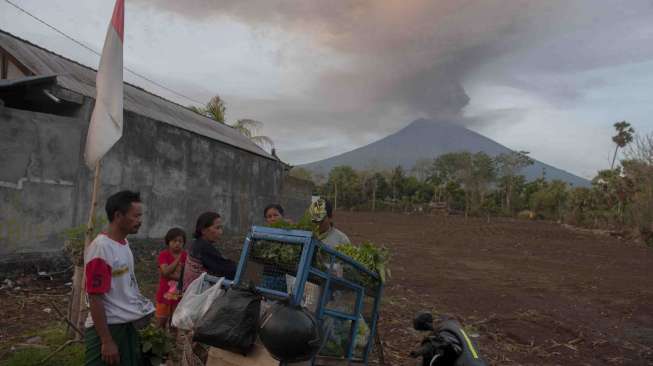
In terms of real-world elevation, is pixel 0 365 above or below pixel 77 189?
below

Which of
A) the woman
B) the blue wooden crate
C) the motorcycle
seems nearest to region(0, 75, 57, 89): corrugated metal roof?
the woman

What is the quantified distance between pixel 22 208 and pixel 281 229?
20.5 ft

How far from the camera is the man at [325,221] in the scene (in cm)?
399

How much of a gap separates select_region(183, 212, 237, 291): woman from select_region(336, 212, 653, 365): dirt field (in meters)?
2.20

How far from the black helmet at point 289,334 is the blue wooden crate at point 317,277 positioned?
1.34ft

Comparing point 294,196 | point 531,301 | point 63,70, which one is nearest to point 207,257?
point 531,301

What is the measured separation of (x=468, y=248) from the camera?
1747 cm

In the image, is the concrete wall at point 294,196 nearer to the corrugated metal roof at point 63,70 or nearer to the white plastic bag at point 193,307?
the corrugated metal roof at point 63,70

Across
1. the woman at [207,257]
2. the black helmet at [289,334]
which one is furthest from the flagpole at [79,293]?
the black helmet at [289,334]

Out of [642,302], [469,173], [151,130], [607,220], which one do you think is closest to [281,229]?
[151,130]

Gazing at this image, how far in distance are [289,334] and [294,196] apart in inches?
686

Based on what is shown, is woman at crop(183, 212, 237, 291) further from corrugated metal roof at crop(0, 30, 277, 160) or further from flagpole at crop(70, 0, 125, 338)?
corrugated metal roof at crop(0, 30, 277, 160)

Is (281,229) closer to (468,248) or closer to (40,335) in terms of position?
(40,335)

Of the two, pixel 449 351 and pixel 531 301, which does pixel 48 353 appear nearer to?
pixel 449 351
